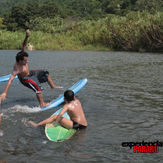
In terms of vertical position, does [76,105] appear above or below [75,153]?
above

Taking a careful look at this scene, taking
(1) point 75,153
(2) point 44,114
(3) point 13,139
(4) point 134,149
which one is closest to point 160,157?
(4) point 134,149

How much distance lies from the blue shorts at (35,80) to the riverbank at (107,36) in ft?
101

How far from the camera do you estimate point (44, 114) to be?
8406 millimetres

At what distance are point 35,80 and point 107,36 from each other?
36345mm

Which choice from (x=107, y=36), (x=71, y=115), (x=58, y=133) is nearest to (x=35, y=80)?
(x=71, y=115)

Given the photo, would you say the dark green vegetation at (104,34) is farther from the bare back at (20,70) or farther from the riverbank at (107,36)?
the bare back at (20,70)

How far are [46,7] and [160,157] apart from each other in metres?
93.0

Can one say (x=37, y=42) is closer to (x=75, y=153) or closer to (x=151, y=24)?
(x=151, y=24)

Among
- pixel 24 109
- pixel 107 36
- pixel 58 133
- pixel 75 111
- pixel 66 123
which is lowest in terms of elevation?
pixel 24 109

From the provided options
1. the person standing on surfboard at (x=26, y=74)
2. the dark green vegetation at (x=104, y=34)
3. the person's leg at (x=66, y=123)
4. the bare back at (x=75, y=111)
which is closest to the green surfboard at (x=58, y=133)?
the person's leg at (x=66, y=123)

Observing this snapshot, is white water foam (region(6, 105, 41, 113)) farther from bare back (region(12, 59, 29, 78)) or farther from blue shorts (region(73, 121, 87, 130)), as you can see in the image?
blue shorts (region(73, 121, 87, 130))

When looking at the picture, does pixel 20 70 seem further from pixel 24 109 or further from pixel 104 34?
pixel 104 34

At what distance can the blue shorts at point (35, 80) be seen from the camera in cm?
857

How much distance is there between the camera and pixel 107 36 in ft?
144
